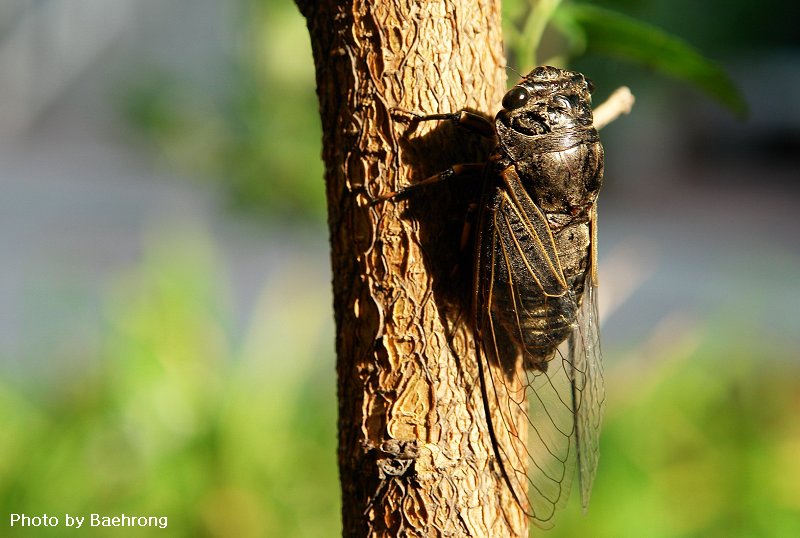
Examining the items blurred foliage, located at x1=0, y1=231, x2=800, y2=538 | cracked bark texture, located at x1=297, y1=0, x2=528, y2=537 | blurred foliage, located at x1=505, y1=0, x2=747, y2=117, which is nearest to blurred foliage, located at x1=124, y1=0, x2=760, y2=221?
blurred foliage, located at x1=0, y1=231, x2=800, y2=538

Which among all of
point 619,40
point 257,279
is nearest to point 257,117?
point 257,279

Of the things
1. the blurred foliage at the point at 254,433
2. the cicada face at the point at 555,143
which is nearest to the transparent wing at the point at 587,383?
the cicada face at the point at 555,143

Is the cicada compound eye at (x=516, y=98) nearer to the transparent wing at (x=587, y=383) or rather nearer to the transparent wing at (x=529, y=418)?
the transparent wing at (x=529, y=418)

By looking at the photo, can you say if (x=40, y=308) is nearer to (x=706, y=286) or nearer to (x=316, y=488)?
(x=316, y=488)

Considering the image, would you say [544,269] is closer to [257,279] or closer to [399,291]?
[399,291]

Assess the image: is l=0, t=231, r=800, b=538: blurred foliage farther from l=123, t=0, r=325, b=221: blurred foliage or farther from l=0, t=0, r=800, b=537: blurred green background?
l=123, t=0, r=325, b=221: blurred foliage

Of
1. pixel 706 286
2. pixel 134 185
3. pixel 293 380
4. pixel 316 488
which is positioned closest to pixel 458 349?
pixel 316 488
